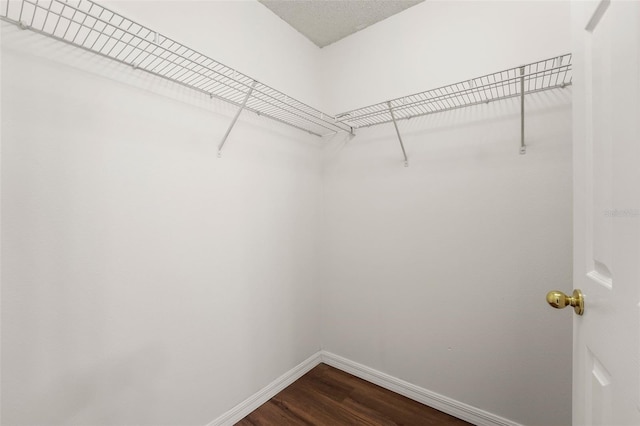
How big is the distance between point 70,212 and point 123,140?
1.11ft

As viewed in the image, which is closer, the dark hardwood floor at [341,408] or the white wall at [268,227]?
the white wall at [268,227]

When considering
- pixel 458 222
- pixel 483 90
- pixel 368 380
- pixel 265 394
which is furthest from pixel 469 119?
pixel 265 394

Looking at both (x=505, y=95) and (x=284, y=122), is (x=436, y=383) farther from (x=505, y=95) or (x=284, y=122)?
(x=284, y=122)

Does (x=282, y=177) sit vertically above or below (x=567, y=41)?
below

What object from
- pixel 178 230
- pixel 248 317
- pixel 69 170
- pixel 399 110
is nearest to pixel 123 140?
pixel 69 170

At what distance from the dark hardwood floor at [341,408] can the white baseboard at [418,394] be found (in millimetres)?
30

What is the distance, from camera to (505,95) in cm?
143

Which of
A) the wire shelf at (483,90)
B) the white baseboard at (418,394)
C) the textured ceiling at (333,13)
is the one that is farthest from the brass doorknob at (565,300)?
the textured ceiling at (333,13)

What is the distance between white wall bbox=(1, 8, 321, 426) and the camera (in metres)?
0.92

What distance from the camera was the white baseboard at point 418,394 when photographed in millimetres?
1494

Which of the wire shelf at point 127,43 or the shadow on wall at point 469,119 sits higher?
the wire shelf at point 127,43

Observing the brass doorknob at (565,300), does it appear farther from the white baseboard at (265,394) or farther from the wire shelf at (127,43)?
the white baseboard at (265,394)

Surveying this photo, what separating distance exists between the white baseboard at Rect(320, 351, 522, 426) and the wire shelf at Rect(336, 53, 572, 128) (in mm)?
1664

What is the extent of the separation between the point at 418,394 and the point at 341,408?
0.49 metres
